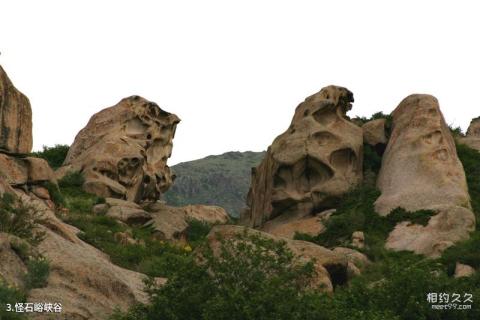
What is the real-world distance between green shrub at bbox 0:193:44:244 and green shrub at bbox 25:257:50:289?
1.78 m

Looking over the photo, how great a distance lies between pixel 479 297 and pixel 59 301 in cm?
754

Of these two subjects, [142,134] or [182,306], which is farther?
[142,134]

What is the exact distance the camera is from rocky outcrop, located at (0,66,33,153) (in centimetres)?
2017

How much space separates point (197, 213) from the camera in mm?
41969

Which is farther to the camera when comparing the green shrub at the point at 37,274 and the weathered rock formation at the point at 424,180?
the weathered rock formation at the point at 424,180

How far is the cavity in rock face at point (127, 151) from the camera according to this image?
34875mm

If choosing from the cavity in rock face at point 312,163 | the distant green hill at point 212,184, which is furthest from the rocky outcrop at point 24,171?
the distant green hill at point 212,184

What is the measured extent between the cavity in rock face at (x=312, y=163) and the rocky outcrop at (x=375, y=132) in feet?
1.86

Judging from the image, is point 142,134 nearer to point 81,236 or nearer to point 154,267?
point 81,236

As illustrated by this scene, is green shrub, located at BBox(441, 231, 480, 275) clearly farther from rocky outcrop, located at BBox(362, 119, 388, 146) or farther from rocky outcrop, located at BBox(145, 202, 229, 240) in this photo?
rocky outcrop, located at BBox(362, 119, 388, 146)

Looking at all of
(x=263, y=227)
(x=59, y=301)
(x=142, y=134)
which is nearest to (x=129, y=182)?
(x=142, y=134)

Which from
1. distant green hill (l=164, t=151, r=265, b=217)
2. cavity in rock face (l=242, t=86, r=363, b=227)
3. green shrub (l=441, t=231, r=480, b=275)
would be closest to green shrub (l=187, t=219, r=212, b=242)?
cavity in rock face (l=242, t=86, r=363, b=227)

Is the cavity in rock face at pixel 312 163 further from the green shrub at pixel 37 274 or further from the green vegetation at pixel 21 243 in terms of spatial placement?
the green shrub at pixel 37 274

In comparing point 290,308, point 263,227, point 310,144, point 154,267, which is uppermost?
point 310,144
